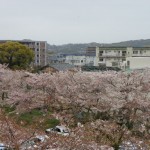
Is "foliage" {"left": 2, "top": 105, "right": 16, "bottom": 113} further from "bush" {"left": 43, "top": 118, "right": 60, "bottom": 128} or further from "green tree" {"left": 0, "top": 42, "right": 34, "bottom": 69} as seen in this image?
"green tree" {"left": 0, "top": 42, "right": 34, "bottom": 69}

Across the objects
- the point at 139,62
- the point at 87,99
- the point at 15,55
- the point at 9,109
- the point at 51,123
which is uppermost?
the point at 15,55

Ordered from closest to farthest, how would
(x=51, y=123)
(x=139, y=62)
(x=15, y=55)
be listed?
(x=51, y=123) < (x=139, y=62) < (x=15, y=55)

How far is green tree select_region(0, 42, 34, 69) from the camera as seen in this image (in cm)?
3612

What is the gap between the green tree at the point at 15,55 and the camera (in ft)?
119

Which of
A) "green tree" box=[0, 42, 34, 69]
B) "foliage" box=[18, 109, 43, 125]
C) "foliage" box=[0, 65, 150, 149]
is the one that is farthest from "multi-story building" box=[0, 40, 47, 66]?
"foliage" box=[18, 109, 43, 125]

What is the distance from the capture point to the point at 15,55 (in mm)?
36312

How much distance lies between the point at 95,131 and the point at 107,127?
0.29 meters

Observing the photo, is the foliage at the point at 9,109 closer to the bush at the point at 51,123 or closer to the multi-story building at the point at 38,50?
the bush at the point at 51,123

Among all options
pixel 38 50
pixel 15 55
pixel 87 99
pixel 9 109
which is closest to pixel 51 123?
pixel 87 99

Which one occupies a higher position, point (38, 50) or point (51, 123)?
point (38, 50)

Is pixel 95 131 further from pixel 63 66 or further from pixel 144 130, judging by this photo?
pixel 63 66

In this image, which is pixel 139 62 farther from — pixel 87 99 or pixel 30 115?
pixel 87 99

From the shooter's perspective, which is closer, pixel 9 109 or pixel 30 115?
pixel 30 115

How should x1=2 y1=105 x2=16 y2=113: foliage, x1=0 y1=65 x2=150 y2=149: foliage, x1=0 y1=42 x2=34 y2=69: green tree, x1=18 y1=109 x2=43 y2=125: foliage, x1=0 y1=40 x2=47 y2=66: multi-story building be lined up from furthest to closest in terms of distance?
x1=0 y1=40 x2=47 y2=66: multi-story building, x1=0 y1=42 x2=34 y2=69: green tree, x1=2 y1=105 x2=16 y2=113: foliage, x1=18 y1=109 x2=43 y2=125: foliage, x1=0 y1=65 x2=150 y2=149: foliage
